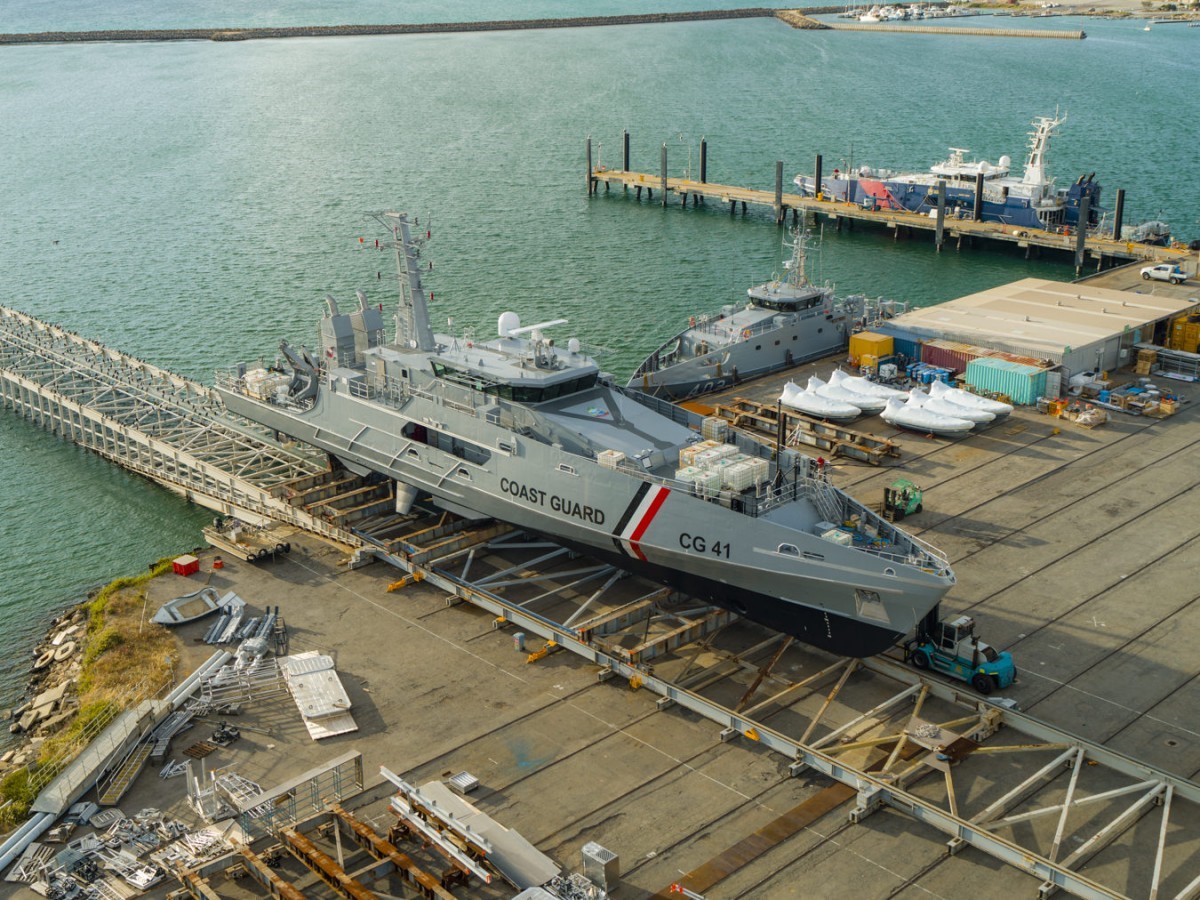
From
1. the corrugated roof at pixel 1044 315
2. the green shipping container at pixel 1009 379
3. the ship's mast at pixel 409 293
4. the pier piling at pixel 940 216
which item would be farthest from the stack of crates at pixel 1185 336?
the ship's mast at pixel 409 293

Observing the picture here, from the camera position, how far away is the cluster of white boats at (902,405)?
3506 cm

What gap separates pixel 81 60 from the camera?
→ 13500cm

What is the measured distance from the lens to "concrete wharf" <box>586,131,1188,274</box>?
195ft

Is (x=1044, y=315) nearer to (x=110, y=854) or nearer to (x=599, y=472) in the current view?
(x=599, y=472)

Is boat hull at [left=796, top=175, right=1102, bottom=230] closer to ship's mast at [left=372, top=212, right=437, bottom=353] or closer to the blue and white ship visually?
the blue and white ship

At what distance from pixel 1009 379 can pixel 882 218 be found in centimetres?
3159

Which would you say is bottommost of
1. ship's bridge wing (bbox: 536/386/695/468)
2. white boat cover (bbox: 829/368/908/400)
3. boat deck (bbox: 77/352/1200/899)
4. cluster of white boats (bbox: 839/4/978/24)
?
boat deck (bbox: 77/352/1200/899)

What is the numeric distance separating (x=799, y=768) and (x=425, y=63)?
12706cm

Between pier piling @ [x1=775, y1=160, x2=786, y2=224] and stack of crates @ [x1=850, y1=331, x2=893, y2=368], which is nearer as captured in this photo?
stack of crates @ [x1=850, y1=331, x2=893, y2=368]

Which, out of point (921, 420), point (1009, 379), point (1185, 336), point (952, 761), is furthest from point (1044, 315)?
point (952, 761)

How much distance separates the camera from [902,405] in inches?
1415

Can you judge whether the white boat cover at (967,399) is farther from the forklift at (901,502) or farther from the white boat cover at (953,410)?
the forklift at (901,502)

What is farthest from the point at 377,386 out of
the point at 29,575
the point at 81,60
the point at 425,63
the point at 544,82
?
the point at 81,60

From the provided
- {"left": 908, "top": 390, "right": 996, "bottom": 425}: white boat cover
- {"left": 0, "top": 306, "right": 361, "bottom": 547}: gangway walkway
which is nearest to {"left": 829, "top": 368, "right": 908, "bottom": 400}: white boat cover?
{"left": 908, "top": 390, "right": 996, "bottom": 425}: white boat cover
